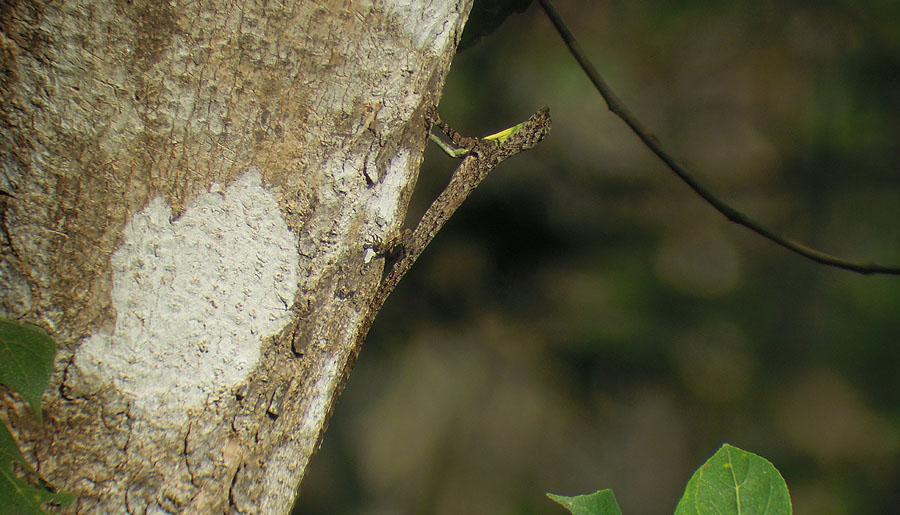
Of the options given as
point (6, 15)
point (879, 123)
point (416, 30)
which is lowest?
point (6, 15)

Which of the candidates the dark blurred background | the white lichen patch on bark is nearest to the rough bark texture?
the white lichen patch on bark

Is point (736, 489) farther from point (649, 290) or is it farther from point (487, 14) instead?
point (649, 290)

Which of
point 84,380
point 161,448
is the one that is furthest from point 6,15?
point 161,448

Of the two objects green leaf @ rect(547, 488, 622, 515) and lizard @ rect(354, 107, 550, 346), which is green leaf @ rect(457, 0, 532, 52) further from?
green leaf @ rect(547, 488, 622, 515)

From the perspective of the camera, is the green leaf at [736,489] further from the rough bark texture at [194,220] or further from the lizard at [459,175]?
the lizard at [459,175]

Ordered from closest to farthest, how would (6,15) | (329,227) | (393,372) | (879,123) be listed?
(6,15)
(329,227)
(879,123)
(393,372)

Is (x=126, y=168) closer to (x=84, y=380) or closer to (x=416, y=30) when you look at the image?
(x=84, y=380)

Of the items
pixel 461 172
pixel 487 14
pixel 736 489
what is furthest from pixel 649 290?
pixel 736 489
